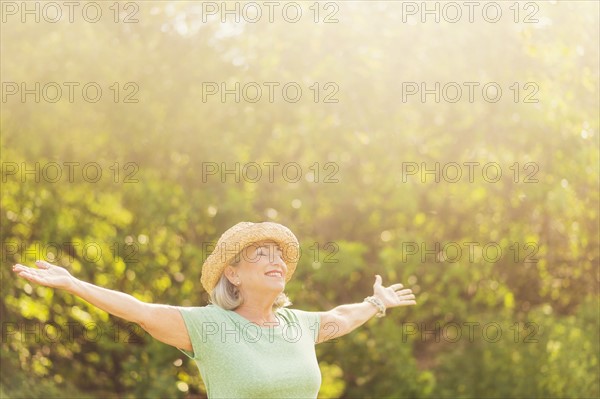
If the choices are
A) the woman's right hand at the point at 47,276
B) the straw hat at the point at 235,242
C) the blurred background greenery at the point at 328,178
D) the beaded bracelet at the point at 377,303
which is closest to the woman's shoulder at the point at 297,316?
the straw hat at the point at 235,242

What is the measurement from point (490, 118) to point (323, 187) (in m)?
1.44

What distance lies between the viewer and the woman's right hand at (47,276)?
9.41ft

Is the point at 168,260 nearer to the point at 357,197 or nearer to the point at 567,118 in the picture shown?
the point at 357,197

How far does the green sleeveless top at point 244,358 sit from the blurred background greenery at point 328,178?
3312 mm

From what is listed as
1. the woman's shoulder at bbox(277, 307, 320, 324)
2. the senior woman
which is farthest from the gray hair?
the woman's shoulder at bbox(277, 307, 320, 324)

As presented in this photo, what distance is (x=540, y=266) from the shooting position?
7.46 m

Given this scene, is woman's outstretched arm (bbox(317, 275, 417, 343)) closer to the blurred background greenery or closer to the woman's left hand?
the woman's left hand

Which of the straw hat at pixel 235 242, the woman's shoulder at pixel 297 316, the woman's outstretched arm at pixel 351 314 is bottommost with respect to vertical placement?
the woman's outstretched arm at pixel 351 314

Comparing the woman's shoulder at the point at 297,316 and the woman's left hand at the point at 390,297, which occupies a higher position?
the woman's shoulder at the point at 297,316

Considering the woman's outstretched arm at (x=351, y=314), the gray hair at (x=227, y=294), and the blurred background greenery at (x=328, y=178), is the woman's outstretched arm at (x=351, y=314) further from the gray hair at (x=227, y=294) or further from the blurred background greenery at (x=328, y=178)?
the blurred background greenery at (x=328, y=178)

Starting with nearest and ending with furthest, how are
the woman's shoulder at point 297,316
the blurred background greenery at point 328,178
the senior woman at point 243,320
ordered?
the senior woman at point 243,320, the woman's shoulder at point 297,316, the blurred background greenery at point 328,178

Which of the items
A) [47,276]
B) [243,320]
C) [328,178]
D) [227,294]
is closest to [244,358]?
[243,320]

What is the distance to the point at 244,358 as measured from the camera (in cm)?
325

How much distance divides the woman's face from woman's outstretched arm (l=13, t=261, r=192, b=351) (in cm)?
34
